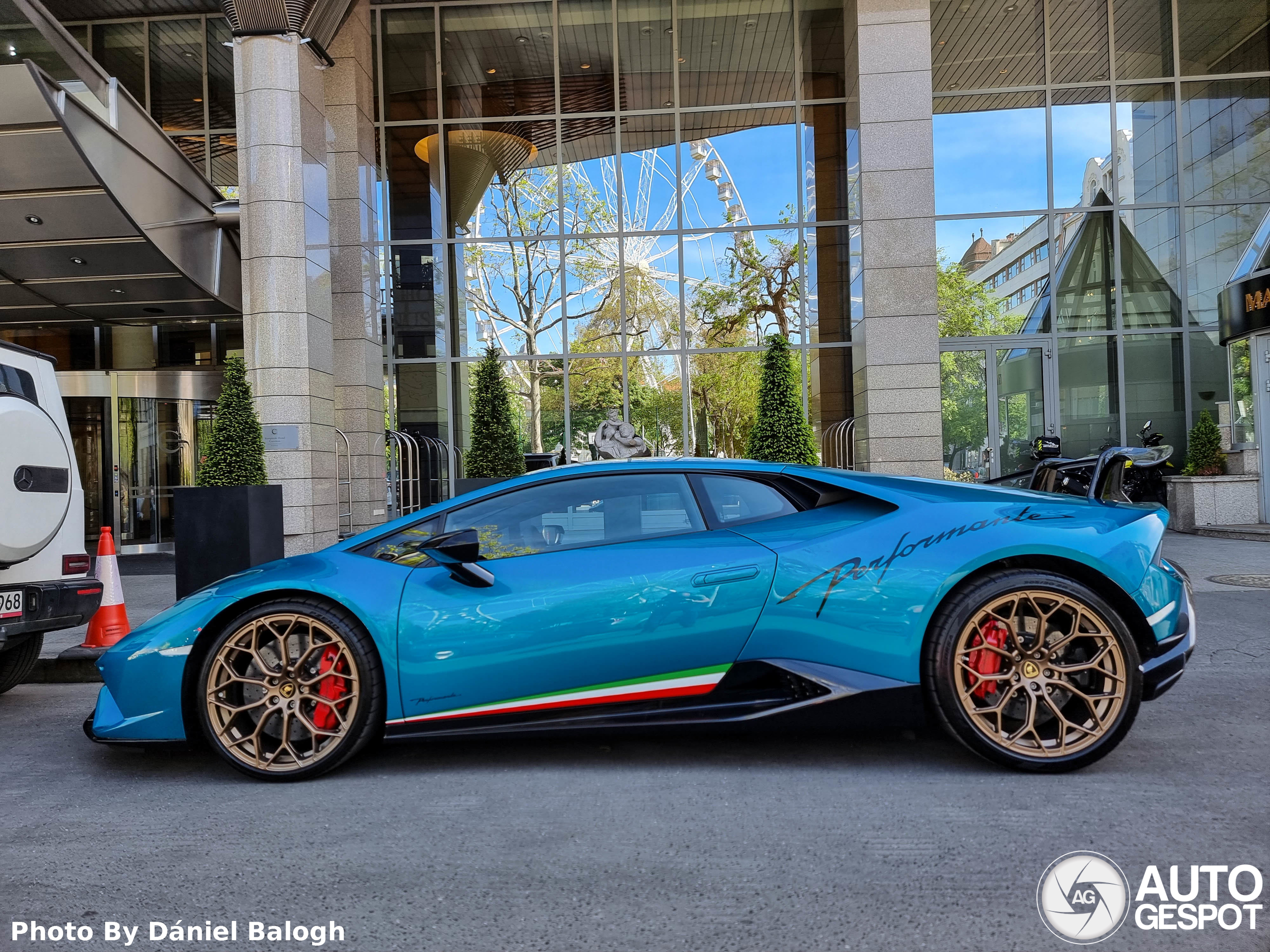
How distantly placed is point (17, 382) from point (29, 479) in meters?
0.59

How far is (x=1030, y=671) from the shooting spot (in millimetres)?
3389

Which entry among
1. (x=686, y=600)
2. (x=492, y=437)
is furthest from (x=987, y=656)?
(x=492, y=437)

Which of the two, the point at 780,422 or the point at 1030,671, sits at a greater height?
the point at 780,422

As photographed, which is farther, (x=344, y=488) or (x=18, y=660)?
(x=344, y=488)

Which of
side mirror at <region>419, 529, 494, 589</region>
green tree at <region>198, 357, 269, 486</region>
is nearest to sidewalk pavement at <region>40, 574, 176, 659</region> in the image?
green tree at <region>198, 357, 269, 486</region>

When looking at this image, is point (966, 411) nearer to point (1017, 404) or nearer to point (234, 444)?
point (1017, 404)

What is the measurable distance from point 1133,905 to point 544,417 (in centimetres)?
1347

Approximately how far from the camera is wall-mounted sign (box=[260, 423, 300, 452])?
445 inches

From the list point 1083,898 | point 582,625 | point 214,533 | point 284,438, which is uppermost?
point 284,438

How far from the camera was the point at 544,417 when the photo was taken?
15.4 meters

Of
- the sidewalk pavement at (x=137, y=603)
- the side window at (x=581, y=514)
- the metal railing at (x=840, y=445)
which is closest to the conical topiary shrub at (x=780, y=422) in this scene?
the metal railing at (x=840, y=445)

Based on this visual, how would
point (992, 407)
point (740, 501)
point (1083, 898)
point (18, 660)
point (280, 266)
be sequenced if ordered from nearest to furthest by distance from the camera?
point (1083, 898), point (740, 501), point (18, 660), point (280, 266), point (992, 407)

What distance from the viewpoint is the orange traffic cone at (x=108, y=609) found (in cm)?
609

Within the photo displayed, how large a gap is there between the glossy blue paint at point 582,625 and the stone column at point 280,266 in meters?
8.44
